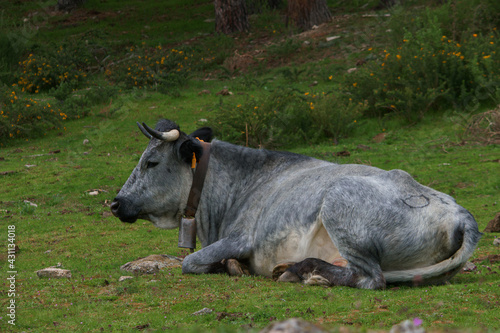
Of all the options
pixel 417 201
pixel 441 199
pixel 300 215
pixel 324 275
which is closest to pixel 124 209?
pixel 300 215

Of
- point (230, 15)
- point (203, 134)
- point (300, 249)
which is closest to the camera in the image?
point (300, 249)

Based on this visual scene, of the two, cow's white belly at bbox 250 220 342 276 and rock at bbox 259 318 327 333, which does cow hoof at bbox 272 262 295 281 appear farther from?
rock at bbox 259 318 327 333

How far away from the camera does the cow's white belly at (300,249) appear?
581cm

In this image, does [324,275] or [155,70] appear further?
[155,70]

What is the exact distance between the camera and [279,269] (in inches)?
238

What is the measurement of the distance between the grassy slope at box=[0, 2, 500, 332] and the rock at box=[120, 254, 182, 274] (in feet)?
0.55

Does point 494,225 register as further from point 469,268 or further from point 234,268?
point 234,268

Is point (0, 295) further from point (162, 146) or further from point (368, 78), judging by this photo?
point (368, 78)

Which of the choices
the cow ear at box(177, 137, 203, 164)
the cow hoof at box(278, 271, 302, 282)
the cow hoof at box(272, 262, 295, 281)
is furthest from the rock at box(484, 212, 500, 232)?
the cow ear at box(177, 137, 203, 164)

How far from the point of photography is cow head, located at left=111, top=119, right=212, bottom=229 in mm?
6785

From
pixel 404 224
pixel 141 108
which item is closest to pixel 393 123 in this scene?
pixel 141 108

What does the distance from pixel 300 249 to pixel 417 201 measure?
3.74 feet

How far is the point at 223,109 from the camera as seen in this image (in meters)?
15.1

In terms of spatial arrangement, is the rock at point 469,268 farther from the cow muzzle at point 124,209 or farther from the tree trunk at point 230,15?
the tree trunk at point 230,15
